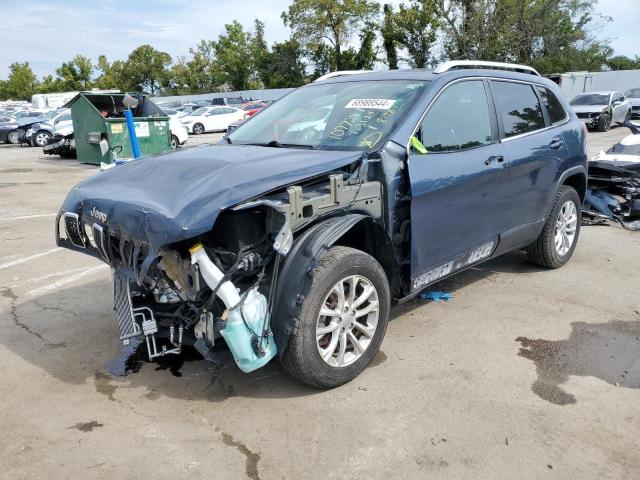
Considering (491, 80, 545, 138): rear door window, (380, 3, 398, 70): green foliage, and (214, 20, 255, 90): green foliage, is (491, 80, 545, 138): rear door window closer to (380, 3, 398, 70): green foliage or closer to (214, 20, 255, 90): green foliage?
(380, 3, 398, 70): green foliage

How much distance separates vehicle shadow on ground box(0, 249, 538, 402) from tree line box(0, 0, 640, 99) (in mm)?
29391

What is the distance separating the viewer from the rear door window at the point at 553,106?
514cm

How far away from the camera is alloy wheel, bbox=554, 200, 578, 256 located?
5402mm

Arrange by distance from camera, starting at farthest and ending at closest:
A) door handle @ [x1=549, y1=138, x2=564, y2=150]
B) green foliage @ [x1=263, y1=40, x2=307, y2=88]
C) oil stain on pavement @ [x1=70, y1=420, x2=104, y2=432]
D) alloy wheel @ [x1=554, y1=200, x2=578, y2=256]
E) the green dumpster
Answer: green foliage @ [x1=263, y1=40, x2=307, y2=88]
the green dumpster
alloy wheel @ [x1=554, y1=200, x2=578, y2=256]
door handle @ [x1=549, y1=138, x2=564, y2=150]
oil stain on pavement @ [x1=70, y1=420, x2=104, y2=432]

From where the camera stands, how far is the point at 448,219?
391cm

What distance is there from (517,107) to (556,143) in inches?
23.2

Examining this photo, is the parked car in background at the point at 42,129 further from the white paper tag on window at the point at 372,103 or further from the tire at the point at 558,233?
the tire at the point at 558,233

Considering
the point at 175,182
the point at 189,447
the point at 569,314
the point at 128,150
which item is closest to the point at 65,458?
the point at 189,447

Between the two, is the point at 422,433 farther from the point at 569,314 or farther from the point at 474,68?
the point at 474,68

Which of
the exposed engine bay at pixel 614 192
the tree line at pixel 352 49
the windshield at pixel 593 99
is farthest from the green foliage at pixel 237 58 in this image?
the exposed engine bay at pixel 614 192

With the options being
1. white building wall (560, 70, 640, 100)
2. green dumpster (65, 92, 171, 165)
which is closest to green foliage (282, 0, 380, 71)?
white building wall (560, 70, 640, 100)

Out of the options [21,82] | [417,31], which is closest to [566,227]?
[417,31]

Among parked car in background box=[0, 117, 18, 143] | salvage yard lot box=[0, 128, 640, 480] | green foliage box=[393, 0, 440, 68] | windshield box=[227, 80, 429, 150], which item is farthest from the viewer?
green foliage box=[393, 0, 440, 68]

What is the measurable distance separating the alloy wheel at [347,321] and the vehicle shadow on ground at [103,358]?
26cm
